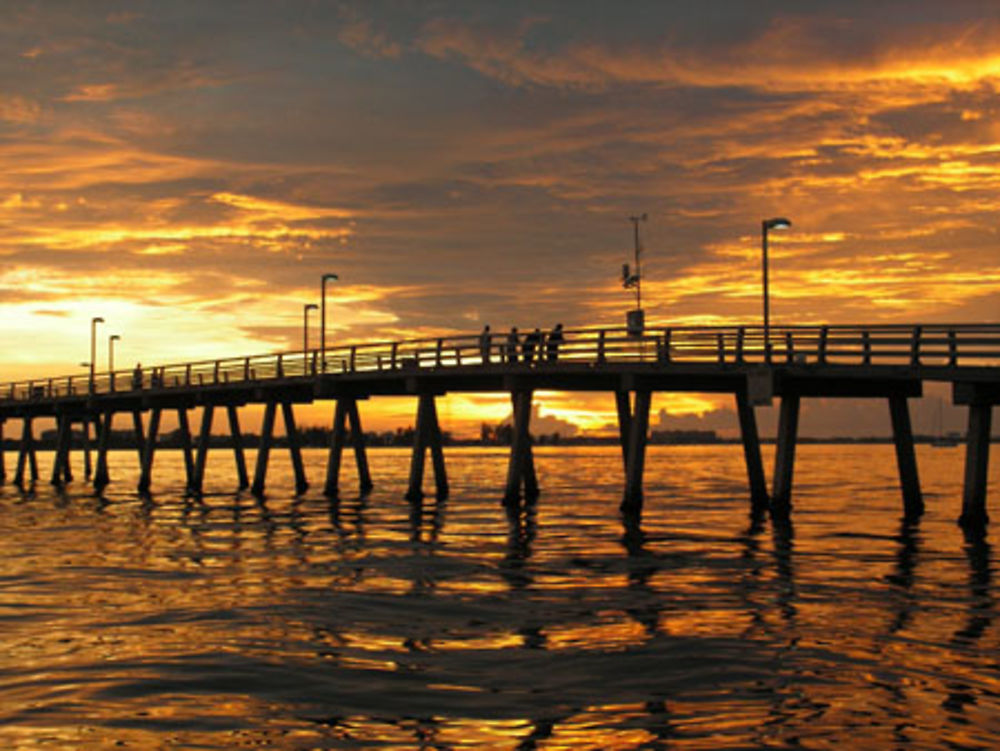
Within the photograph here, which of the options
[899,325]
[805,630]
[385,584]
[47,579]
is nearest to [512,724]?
[805,630]

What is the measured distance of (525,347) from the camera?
4191cm

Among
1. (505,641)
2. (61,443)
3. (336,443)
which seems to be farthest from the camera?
(61,443)

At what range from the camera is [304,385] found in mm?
52094

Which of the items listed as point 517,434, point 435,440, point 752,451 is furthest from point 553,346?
point 435,440

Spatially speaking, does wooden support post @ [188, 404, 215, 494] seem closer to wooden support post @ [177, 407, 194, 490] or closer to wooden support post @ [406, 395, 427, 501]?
wooden support post @ [177, 407, 194, 490]

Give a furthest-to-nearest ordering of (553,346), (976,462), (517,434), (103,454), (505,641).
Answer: (103,454)
(517,434)
(553,346)
(976,462)
(505,641)

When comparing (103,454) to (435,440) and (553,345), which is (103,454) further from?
(553,345)

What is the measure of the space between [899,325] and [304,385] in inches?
1091

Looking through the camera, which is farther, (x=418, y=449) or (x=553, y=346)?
(x=418, y=449)

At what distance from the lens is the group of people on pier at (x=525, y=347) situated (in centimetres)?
4022

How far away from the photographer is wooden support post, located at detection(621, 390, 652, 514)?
3747 cm

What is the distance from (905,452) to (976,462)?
5.36 meters

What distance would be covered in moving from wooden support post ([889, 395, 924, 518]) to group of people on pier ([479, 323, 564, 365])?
10889 millimetres

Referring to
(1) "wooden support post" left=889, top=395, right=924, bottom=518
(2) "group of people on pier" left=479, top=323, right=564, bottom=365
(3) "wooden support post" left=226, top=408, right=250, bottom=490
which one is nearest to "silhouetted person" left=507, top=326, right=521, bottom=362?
(2) "group of people on pier" left=479, top=323, right=564, bottom=365
